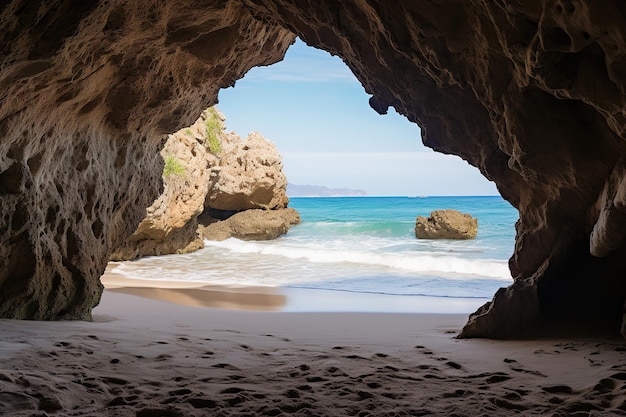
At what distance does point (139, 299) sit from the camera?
934 cm

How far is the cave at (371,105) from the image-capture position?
3672 millimetres

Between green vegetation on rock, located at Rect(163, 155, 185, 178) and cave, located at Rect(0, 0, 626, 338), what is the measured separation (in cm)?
902

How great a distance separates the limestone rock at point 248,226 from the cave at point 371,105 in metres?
14.7

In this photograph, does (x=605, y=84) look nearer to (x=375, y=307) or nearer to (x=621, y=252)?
(x=621, y=252)

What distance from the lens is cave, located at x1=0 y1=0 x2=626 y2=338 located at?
145 inches

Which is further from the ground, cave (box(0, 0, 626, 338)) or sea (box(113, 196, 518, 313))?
cave (box(0, 0, 626, 338))

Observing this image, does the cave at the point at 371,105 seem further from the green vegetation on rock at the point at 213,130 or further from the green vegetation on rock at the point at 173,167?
the green vegetation on rock at the point at 213,130

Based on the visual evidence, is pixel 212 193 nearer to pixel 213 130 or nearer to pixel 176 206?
pixel 213 130

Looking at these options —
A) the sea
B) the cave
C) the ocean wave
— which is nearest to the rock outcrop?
the sea

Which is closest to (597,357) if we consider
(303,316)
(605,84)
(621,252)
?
(621,252)

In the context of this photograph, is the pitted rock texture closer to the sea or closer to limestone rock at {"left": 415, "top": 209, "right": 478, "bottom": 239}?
the sea

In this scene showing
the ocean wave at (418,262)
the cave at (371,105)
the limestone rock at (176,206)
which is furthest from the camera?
the limestone rock at (176,206)

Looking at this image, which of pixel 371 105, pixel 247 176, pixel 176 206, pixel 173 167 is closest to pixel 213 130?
pixel 247 176

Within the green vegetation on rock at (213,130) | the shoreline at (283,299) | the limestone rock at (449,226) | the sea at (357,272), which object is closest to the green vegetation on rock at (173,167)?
the sea at (357,272)
